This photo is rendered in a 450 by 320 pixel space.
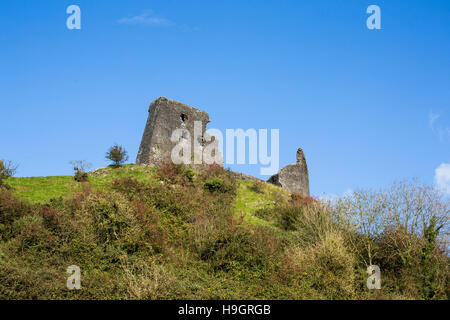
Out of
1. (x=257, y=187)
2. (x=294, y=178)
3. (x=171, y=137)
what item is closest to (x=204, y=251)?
(x=257, y=187)

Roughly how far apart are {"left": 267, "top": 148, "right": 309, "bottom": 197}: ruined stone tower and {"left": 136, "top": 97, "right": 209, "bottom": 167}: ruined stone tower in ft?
28.2

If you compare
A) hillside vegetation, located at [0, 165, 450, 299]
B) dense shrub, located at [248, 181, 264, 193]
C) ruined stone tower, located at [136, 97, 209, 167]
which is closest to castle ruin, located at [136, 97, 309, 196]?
ruined stone tower, located at [136, 97, 209, 167]

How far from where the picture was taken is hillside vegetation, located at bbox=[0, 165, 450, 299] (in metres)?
14.0

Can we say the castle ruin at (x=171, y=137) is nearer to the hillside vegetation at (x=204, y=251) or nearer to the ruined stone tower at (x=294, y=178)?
the ruined stone tower at (x=294, y=178)

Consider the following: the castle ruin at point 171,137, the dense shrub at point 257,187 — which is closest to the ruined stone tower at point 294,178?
the castle ruin at point 171,137

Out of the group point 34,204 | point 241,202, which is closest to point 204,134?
point 241,202

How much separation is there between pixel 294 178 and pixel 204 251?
73.9 ft

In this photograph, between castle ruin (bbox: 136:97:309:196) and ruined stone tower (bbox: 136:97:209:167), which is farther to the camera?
castle ruin (bbox: 136:97:309:196)

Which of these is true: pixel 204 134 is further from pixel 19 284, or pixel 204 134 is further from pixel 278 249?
pixel 19 284

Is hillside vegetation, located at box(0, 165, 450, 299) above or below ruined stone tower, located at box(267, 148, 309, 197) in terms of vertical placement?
below

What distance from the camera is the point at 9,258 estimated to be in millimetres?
14797

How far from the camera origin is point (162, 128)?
3328 cm

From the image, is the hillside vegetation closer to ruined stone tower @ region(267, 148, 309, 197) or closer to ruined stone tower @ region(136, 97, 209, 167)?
ruined stone tower @ region(136, 97, 209, 167)
